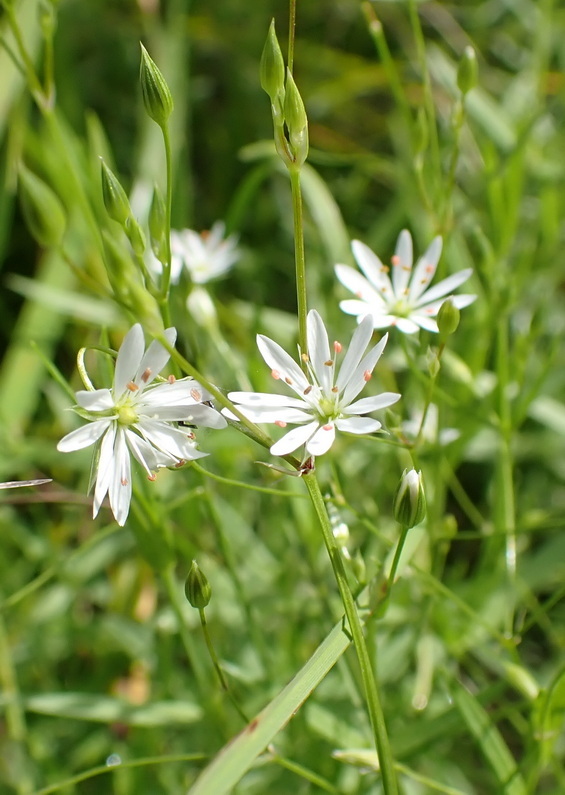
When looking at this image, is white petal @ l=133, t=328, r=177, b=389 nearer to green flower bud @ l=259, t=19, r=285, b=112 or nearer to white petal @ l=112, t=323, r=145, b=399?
white petal @ l=112, t=323, r=145, b=399

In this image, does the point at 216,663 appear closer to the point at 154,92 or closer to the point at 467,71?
the point at 154,92

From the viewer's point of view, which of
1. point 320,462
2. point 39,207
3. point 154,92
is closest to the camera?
point 154,92

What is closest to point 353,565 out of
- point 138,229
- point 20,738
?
Answer: point 138,229

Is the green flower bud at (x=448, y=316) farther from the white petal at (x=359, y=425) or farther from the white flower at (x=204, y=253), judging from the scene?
the white flower at (x=204, y=253)

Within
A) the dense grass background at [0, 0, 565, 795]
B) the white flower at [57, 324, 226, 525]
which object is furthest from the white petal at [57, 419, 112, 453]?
the dense grass background at [0, 0, 565, 795]

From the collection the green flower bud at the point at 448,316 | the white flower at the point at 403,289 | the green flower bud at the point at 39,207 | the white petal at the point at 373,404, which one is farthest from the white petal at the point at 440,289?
the green flower bud at the point at 39,207

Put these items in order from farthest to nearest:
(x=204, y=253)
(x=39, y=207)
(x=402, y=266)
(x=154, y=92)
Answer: (x=204, y=253), (x=402, y=266), (x=39, y=207), (x=154, y=92)

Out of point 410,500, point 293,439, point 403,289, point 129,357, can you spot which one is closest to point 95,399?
point 129,357
